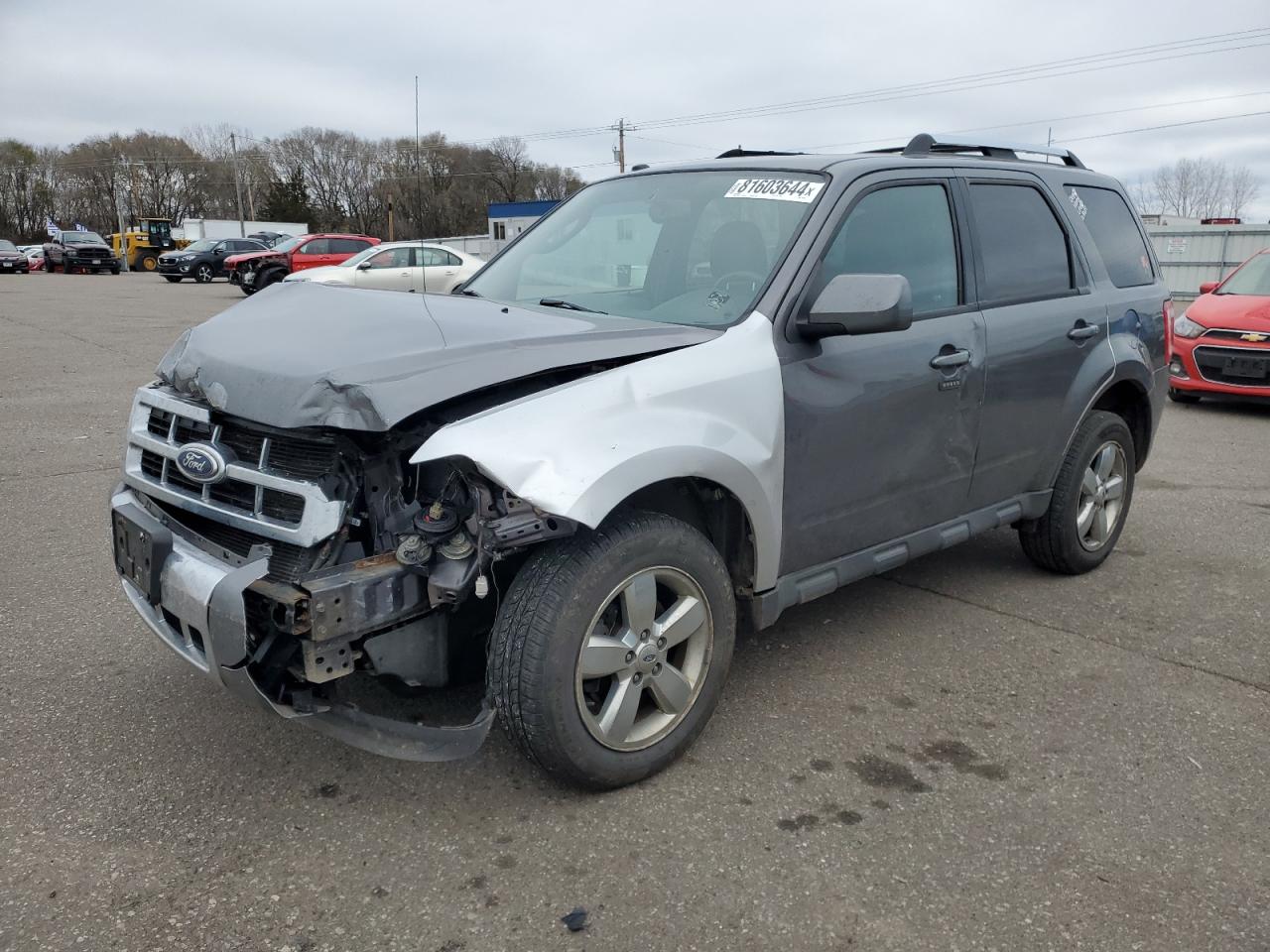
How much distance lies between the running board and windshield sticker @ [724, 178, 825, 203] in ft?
A: 4.26

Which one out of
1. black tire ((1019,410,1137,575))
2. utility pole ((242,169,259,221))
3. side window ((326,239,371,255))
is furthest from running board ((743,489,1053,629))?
utility pole ((242,169,259,221))

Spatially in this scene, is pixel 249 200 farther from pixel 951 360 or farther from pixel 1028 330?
pixel 951 360

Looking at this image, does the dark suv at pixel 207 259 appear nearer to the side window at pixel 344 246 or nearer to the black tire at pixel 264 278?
the black tire at pixel 264 278

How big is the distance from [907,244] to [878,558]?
1.19 meters

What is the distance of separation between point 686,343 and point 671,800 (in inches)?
54.1

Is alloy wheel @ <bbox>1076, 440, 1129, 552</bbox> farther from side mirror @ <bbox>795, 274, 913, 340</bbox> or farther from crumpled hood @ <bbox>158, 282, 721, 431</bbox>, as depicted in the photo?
crumpled hood @ <bbox>158, 282, 721, 431</bbox>

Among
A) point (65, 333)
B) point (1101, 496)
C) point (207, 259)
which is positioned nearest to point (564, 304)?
point (1101, 496)

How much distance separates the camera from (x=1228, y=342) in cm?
970

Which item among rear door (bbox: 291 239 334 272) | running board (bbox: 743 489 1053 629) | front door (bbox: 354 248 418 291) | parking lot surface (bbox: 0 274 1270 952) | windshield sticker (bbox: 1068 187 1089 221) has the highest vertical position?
rear door (bbox: 291 239 334 272)

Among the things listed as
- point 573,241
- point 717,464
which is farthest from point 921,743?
point 573,241

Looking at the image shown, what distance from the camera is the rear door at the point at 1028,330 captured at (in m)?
4.04

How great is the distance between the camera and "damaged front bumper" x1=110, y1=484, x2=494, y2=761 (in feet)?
8.34

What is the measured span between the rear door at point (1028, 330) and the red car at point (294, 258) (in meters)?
22.7

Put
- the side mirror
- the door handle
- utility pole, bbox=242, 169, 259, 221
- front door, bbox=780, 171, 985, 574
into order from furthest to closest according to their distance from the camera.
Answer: utility pole, bbox=242, 169, 259, 221 < the door handle < front door, bbox=780, 171, 985, 574 < the side mirror
